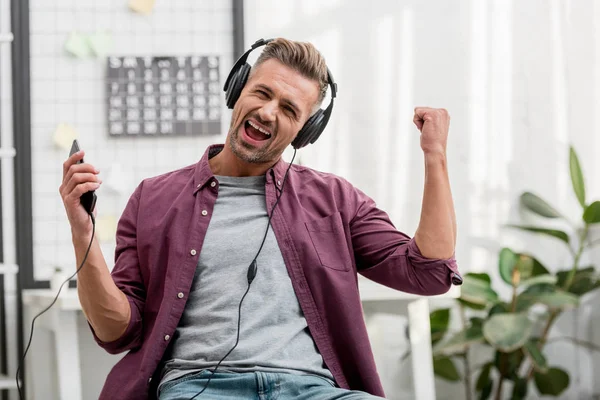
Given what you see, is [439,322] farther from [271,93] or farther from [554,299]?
[271,93]

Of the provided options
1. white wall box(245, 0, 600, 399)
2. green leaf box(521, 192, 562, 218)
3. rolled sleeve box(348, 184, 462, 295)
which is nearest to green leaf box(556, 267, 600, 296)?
white wall box(245, 0, 600, 399)

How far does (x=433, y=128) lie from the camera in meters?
1.49

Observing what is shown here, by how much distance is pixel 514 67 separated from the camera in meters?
3.10

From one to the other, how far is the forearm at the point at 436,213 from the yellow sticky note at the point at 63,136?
1.62 meters

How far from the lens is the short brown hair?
5.49 feet

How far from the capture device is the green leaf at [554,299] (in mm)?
2754

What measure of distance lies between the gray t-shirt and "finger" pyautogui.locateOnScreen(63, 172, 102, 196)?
31 cm

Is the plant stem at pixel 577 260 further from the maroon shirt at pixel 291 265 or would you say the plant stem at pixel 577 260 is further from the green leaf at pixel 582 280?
the maroon shirt at pixel 291 265

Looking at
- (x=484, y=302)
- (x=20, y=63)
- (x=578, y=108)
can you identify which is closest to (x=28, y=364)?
(x=20, y=63)

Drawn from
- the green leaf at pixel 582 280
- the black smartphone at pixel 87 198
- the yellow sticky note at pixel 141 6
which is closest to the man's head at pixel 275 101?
the black smartphone at pixel 87 198

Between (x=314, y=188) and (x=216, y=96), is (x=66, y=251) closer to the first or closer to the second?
(x=216, y=96)

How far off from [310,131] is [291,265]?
298 millimetres

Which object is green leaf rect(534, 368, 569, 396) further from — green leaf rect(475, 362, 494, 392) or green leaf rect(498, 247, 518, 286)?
green leaf rect(498, 247, 518, 286)

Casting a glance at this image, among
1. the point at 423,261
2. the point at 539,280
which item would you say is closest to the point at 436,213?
the point at 423,261
